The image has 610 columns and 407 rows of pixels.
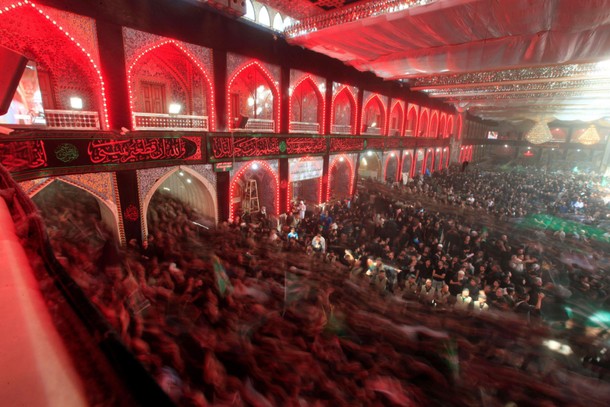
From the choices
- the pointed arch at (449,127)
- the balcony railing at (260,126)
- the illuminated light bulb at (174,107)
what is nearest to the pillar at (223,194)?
the balcony railing at (260,126)

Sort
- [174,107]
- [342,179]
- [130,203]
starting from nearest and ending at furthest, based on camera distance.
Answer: [130,203], [174,107], [342,179]

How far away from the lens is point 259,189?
1026 cm

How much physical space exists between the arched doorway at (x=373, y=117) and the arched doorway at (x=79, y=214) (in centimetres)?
1052

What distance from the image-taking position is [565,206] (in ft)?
41.3

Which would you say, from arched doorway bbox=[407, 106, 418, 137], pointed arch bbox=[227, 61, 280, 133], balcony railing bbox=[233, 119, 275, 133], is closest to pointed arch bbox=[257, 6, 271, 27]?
pointed arch bbox=[227, 61, 280, 133]

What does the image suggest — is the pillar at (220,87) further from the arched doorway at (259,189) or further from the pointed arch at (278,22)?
the pointed arch at (278,22)

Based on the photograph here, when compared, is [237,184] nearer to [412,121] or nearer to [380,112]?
[380,112]

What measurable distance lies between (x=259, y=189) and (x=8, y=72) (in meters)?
8.41

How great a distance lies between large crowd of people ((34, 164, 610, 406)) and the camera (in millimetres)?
1904

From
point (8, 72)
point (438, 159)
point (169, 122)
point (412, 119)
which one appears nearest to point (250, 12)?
point (169, 122)

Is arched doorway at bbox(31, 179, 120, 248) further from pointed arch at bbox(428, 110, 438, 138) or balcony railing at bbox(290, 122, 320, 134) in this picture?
pointed arch at bbox(428, 110, 438, 138)

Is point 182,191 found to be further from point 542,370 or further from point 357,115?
point 542,370

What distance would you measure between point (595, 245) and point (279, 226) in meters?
9.26

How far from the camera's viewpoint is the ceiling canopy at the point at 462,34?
561 centimetres
